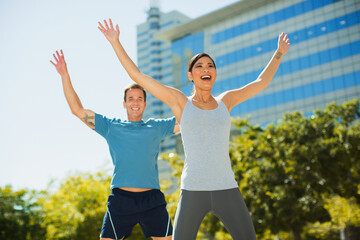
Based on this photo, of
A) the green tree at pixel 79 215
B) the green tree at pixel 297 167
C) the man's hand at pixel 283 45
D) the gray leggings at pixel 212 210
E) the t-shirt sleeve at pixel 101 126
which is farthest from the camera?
the green tree at pixel 79 215

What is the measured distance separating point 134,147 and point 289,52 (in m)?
41.5

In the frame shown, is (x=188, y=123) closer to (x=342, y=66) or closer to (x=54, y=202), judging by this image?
(x=54, y=202)

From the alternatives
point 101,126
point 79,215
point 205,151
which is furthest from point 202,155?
point 79,215

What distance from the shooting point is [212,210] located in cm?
297

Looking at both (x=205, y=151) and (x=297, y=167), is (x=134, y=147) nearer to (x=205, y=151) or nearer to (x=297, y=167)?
(x=205, y=151)

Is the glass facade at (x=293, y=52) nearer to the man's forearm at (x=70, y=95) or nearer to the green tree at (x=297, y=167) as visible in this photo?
the green tree at (x=297, y=167)

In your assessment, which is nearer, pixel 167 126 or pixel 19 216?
pixel 167 126

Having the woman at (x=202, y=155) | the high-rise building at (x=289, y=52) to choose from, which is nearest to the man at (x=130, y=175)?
the woman at (x=202, y=155)

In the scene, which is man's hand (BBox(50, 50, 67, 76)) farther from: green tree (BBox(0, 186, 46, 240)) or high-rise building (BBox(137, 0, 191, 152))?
high-rise building (BBox(137, 0, 191, 152))

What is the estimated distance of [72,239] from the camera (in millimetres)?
15156

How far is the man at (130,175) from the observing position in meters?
3.75

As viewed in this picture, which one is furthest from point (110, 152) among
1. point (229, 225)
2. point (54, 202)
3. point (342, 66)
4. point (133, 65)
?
point (342, 66)

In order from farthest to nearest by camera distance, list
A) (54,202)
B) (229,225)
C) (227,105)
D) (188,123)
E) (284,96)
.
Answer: (284,96)
(54,202)
(227,105)
(188,123)
(229,225)

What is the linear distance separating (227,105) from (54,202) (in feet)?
53.4
